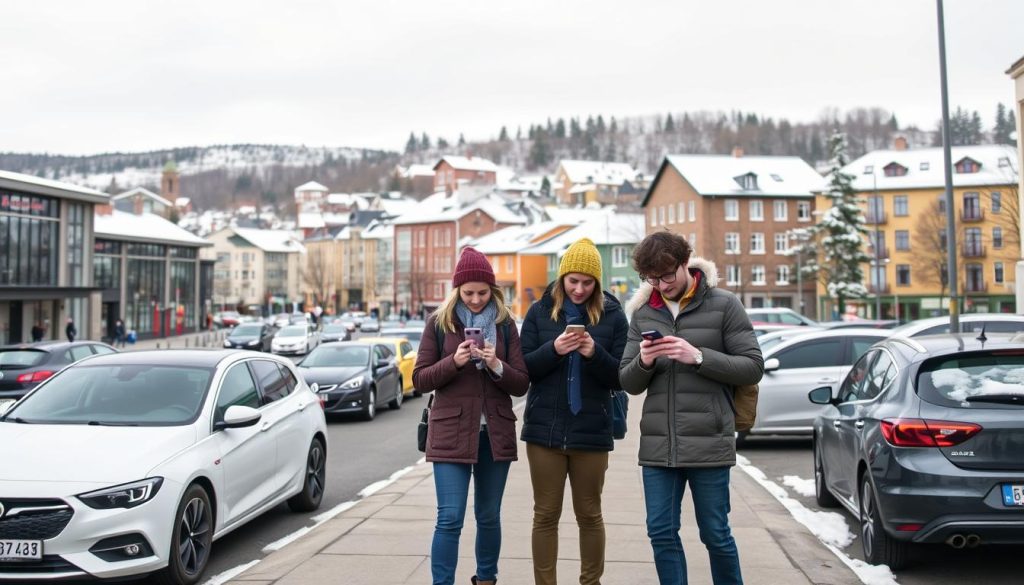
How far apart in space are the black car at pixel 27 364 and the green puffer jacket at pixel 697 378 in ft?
46.0

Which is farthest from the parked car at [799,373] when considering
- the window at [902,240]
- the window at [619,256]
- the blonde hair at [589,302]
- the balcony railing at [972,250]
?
the window at [619,256]

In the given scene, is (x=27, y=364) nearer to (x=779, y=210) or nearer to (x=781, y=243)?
(x=781, y=243)

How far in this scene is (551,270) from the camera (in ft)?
310

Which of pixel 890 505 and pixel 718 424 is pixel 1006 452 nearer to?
pixel 890 505

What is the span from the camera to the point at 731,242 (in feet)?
249

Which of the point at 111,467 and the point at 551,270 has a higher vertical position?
the point at 551,270

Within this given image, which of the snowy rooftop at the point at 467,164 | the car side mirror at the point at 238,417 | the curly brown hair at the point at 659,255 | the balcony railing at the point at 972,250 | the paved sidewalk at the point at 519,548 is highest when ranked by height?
the snowy rooftop at the point at 467,164

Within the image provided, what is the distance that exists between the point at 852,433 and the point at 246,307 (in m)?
137

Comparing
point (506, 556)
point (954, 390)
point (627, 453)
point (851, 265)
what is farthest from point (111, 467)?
point (851, 265)

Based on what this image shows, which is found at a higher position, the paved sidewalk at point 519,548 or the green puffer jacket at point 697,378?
the green puffer jacket at point 697,378

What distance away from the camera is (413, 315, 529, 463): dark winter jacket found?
5250 millimetres

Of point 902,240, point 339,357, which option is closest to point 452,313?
point 339,357

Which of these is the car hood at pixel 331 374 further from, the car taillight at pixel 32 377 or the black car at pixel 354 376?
the car taillight at pixel 32 377

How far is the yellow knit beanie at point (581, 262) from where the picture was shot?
17.1ft
